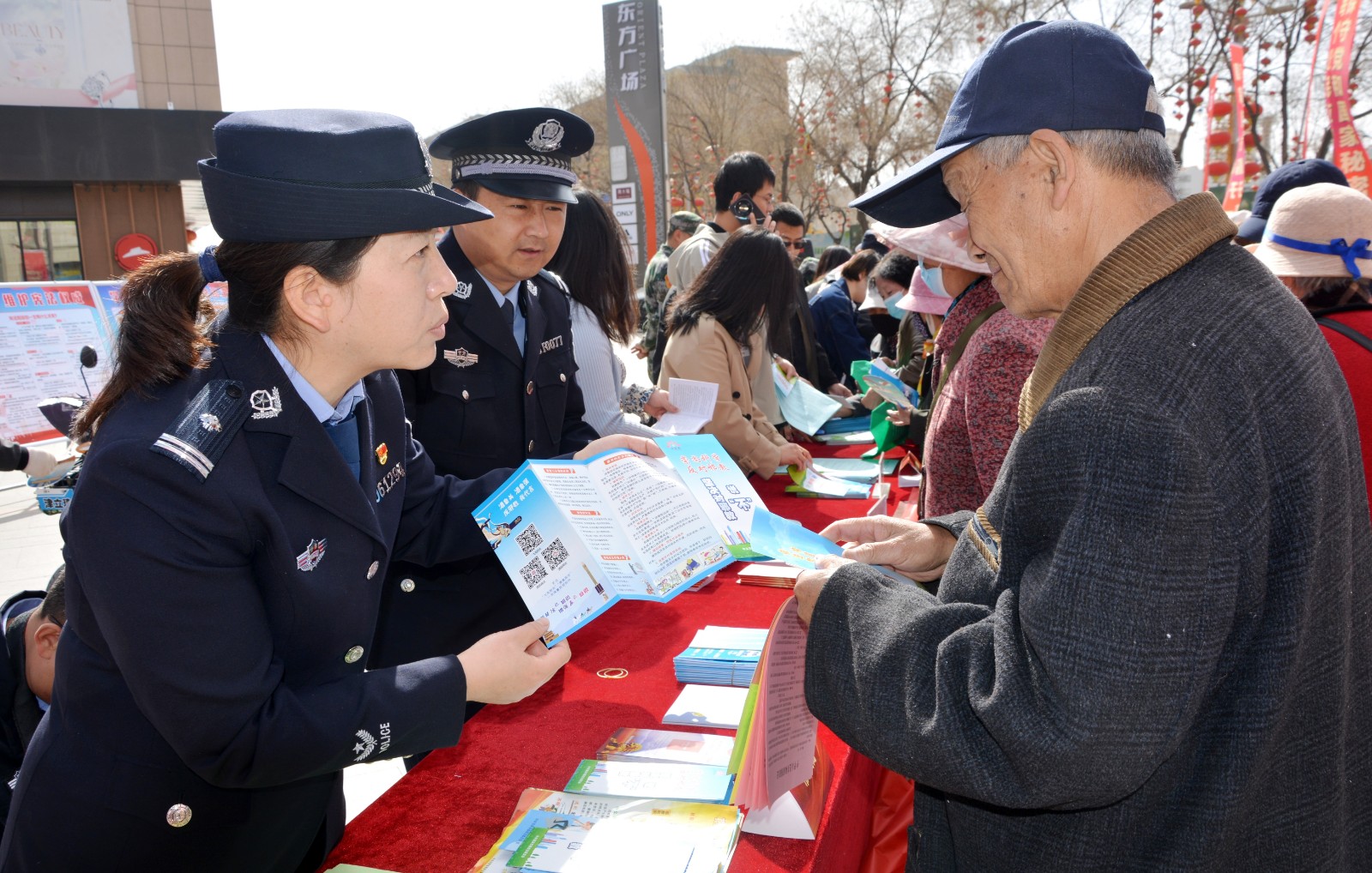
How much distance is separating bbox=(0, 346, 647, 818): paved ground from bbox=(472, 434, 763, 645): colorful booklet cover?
198 centimetres

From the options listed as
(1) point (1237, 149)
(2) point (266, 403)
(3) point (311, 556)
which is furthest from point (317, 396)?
(1) point (1237, 149)

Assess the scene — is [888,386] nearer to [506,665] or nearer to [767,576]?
[767,576]

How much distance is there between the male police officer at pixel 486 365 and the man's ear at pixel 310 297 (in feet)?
3.18

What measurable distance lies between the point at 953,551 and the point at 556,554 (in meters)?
0.67

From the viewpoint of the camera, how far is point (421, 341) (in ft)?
4.68

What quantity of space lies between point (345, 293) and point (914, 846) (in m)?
1.19

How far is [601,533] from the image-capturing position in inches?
63.0

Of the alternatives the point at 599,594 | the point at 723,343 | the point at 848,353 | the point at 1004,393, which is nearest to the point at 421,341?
the point at 599,594

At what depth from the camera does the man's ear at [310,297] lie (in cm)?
130

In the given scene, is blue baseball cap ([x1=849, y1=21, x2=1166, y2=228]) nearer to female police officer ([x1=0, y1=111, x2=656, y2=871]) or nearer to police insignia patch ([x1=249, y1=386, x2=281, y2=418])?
female police officer ([x1=0, y1=111, x2=656, y2=871])

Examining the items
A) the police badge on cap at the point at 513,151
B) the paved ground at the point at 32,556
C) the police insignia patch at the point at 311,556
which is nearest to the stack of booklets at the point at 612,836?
the police insignia patch at the point at 311,556

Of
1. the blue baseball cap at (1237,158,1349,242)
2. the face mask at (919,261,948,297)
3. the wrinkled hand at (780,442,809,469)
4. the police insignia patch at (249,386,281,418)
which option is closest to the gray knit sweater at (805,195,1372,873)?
the police insignia patch at (249,386,281,418)

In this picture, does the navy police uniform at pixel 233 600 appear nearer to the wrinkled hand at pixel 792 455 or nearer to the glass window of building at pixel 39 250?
the wrinkled hand at pixel 792 455

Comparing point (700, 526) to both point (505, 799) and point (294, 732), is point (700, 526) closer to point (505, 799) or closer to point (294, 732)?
point (505, 799)
